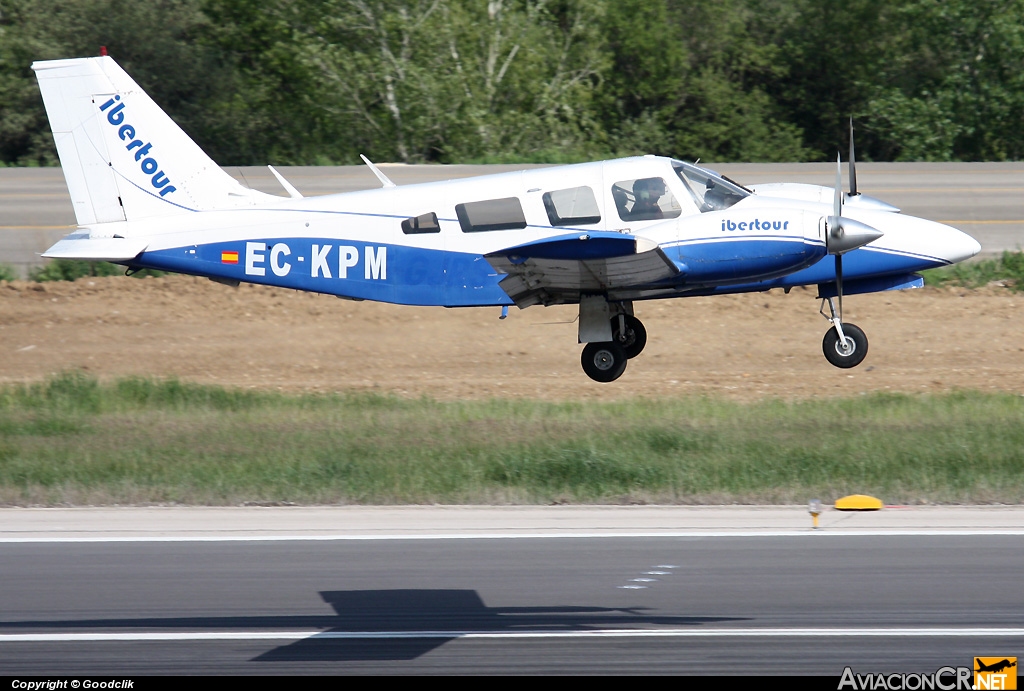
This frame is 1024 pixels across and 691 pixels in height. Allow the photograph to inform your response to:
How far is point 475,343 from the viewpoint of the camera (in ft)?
87.9

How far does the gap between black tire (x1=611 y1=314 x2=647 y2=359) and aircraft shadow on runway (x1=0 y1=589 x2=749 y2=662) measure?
3.43m

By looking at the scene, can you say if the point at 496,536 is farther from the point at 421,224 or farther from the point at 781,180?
the point at 781,180

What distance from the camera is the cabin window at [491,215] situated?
14.3m

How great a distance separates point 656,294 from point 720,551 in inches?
124

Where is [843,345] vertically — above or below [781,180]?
below

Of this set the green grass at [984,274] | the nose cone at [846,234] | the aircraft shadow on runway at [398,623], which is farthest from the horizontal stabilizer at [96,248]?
the green grass at [984,274]

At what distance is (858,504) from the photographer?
54.7 feet

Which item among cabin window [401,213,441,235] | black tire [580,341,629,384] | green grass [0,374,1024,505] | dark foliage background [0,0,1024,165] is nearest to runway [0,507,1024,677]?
green grass [0,374,1024,505]

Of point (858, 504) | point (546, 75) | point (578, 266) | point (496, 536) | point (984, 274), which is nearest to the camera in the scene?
point (578, 266)

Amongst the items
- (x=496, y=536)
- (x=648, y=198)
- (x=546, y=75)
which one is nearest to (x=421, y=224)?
(x=648, y=198)

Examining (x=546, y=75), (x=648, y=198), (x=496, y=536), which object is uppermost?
(x=546, y=75)

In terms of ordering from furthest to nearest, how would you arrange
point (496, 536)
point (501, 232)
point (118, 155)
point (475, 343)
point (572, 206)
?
point (475, 343) < point (118, 155) < point (496, 536) < point (501, 232) < point (572, 206)

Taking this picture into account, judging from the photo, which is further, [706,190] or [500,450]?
[500,450]

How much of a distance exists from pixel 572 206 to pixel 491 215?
97 centimetres
